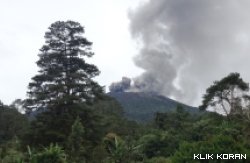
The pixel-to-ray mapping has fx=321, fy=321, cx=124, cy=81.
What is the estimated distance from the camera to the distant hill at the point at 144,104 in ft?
421

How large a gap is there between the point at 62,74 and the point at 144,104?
11583 centimetres

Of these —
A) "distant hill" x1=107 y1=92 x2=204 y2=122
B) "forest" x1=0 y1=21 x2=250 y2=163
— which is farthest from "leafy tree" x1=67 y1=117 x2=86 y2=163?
"distant hill" x1=107 y1=92 x2=204 y2=122

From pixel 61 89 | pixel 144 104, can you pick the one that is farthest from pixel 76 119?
pixel 144 104

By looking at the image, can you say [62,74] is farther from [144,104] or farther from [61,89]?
[144,104]

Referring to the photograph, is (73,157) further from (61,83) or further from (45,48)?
(45,48)

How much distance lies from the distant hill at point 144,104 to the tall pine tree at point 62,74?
3388 inches

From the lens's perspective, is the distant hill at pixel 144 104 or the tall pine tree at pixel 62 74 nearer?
the tall pine tree at pixel 62 74

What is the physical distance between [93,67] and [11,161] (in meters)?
12.0

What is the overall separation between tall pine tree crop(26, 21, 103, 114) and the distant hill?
282ft

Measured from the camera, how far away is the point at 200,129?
3494 centimetres

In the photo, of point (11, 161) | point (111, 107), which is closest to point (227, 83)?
point (11, 161)

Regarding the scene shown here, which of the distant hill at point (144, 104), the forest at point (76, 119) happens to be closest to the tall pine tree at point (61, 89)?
the forest at point (76, 119)

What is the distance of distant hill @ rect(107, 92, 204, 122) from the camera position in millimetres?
128325

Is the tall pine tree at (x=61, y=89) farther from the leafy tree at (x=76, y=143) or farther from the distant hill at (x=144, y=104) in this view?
the distant hill at (x=144, y=104)
